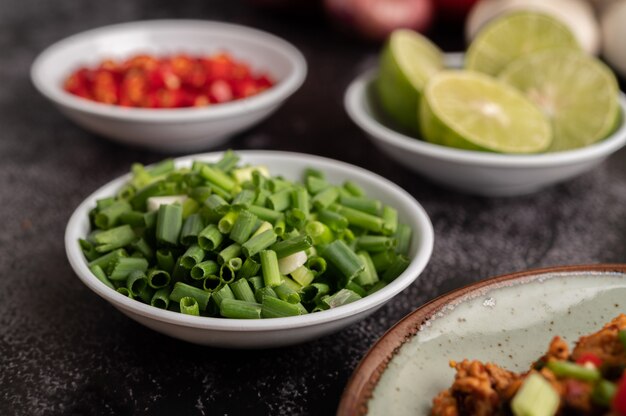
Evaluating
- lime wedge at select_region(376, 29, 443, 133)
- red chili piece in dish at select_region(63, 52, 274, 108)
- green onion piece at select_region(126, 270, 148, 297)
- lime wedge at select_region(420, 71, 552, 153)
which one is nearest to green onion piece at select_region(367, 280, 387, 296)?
green onion piece at select_region(126, 270, 148, 297)

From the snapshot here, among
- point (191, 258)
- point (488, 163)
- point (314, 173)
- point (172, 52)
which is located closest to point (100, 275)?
point (191, 258)

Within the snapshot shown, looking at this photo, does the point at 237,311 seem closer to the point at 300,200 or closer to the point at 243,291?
the point at 243,291

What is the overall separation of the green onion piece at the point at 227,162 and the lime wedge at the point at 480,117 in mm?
442

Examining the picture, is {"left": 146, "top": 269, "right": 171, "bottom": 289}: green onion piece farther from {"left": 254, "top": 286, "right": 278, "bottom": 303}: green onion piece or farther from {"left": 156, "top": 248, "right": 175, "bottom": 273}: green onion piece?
{"left": 254, "top": 286, "right": 278, "bottom": 303}: green onion piece

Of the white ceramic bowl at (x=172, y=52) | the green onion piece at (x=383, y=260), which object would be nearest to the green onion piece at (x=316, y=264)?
the green onion piece at (x=383, y=260)

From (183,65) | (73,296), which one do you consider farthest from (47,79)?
(73,296)

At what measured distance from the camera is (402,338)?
88 cm

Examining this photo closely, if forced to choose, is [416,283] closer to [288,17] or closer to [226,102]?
[226,102]

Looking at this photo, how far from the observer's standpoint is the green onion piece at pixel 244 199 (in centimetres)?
109

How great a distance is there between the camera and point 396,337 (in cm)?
87

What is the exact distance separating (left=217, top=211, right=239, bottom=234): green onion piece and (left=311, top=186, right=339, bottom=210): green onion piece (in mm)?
148

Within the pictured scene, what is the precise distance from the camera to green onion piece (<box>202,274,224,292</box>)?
101 centimetres

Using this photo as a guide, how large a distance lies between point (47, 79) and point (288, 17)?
4.03ft

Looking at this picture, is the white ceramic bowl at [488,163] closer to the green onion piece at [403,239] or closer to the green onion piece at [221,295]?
the green onion piece at [403,239]
